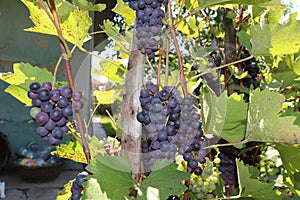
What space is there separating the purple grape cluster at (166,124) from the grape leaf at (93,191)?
6 cm

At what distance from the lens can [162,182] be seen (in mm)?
421

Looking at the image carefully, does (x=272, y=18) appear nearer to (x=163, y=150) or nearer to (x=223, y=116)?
(x=223, y=116)

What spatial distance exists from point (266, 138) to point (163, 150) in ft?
0.44

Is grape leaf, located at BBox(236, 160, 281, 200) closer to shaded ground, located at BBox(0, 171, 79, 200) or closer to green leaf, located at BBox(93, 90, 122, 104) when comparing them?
green leaf, located at BBox(93, 90, 122, 104)

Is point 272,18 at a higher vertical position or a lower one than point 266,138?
higher

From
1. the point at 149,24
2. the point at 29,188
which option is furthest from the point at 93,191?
the point at 29,188

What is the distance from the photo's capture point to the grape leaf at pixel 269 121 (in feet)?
1.48

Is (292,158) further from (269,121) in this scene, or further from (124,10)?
(124,10)

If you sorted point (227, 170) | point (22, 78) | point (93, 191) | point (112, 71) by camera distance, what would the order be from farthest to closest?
point (227, 170) < point (112, 71) < point (22, 78) < point (93, 191)

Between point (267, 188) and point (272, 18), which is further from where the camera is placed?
point (272, 18)

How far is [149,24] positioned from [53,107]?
5.2 inches

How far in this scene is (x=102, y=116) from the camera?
53cm

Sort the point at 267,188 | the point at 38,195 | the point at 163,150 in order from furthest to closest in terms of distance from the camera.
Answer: the point at 38,195, the point at 267,188, the point at 163,150

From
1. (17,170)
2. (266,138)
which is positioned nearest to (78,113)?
(266,138)
